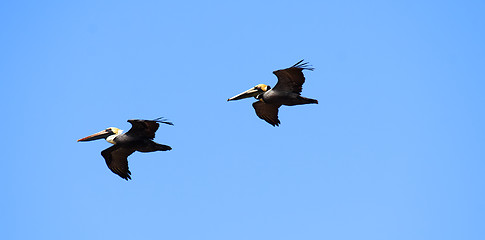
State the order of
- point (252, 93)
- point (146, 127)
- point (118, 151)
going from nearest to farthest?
point (146, 127) < point (118, 151) < point (252, 93)

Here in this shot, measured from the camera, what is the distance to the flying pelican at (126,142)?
2245 centimetres

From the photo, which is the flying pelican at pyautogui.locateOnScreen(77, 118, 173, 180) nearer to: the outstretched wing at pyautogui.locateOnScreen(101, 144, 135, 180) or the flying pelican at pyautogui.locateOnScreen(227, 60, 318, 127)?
the outstretched wing at pyautogui.locateOnScreen(101, 144, 135, 180)

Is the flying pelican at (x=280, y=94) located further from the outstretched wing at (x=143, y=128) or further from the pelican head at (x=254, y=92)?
the outstretched wing at (x=143, y=128)

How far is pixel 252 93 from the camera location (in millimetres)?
25766

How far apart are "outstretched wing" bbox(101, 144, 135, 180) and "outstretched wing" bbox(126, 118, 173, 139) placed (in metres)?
1.22

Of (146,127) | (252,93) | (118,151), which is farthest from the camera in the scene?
(252,93)

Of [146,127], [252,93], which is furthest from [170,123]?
[252,93]

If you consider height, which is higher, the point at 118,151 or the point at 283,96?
the point at 283,96

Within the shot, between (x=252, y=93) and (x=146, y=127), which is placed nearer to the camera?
(x=146, y=127)

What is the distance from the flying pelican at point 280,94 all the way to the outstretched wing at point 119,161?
4.38m

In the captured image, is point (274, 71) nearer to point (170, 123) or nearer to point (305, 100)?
point (305, 100)

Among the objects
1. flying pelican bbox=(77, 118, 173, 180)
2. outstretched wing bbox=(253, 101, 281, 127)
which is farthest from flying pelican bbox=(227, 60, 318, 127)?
flying pelican bbox=(77, 118, 173, 180)

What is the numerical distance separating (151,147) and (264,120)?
4206 millimetres

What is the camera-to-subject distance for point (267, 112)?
991 inches
